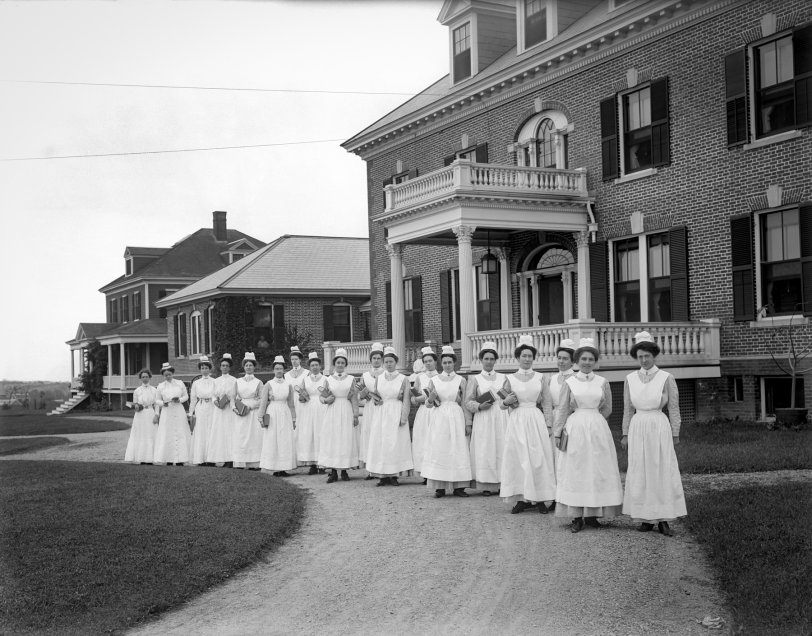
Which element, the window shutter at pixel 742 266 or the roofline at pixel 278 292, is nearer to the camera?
the window shutter at pixel 742 266

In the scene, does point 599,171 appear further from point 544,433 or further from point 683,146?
point 544,433

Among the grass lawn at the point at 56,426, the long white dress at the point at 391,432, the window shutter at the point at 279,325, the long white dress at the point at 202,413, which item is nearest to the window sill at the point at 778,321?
the long white dress at the point at 391,432

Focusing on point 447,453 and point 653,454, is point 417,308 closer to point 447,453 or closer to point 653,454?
point 447,453

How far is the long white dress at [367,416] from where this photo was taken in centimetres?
1330

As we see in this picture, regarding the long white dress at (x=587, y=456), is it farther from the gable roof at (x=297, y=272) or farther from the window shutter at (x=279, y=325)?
the window shutter at (x=279, y=325)

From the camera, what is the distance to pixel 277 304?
3797 centimetres

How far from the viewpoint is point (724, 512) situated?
31.7 ft

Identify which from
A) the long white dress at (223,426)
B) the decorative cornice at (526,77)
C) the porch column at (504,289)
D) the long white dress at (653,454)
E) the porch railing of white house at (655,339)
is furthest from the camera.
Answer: the porch column at (504,289)

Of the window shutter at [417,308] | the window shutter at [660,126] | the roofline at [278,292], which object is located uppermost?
the window shutter at [660,126]

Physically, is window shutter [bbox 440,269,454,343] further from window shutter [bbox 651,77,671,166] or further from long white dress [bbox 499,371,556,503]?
long white dress [bbox 499,371,556,503]

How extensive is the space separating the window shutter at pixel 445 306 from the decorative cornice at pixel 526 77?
4181 millimetres

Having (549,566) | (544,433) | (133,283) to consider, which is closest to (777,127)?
(544,433)

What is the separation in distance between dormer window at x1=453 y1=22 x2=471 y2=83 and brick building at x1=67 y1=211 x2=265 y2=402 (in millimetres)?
26337

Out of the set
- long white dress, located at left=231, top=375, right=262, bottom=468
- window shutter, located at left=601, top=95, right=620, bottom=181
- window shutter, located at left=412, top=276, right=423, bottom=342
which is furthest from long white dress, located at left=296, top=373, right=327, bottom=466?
window shutter, located at left=412, top=276, right=423, bottom=342
